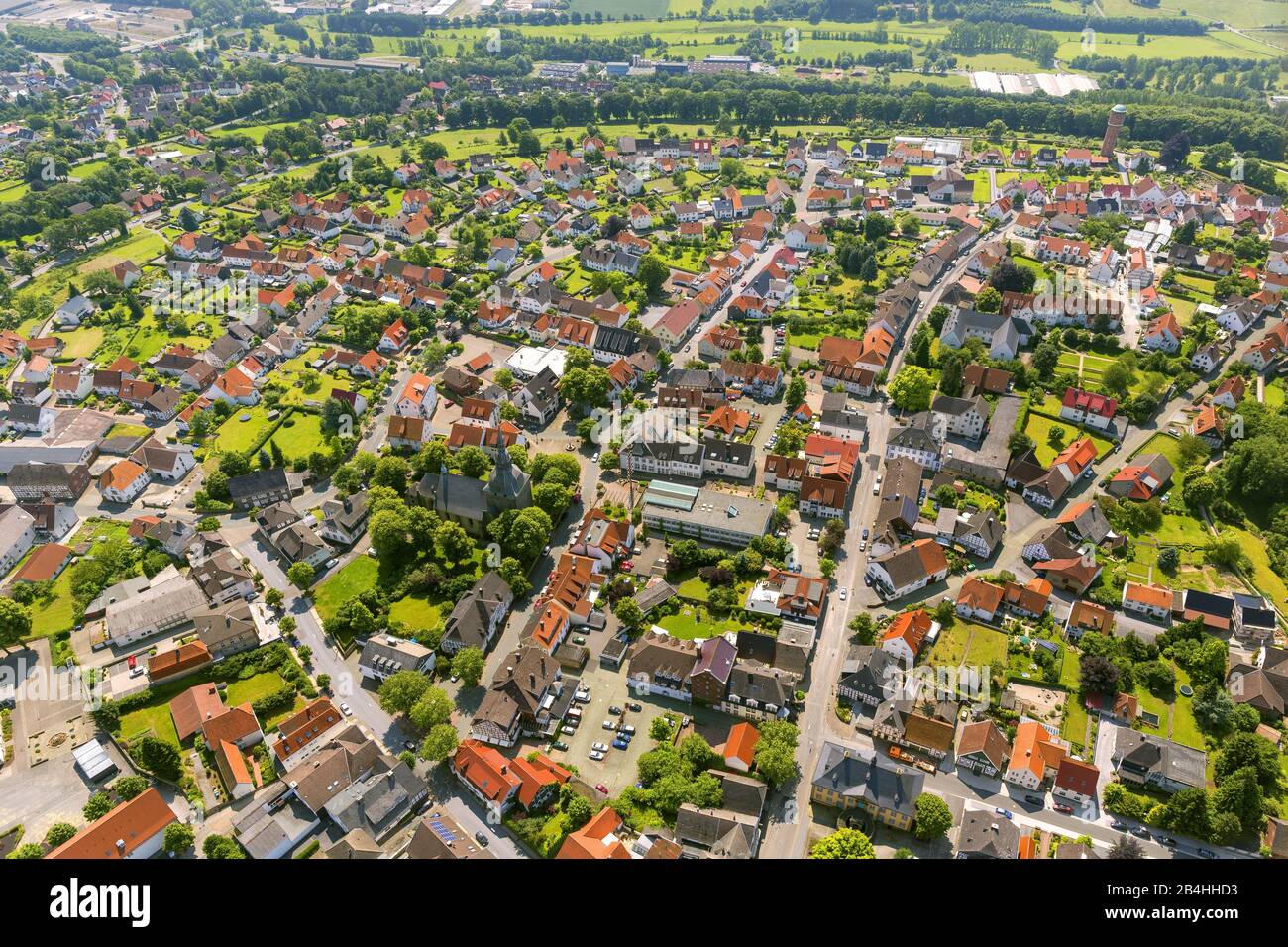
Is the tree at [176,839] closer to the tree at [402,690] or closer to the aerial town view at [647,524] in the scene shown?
the aerial town view at [647,524]

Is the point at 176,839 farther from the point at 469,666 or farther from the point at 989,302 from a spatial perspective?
the point at 989,302

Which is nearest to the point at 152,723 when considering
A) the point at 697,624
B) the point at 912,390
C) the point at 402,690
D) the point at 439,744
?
the point at 402,690

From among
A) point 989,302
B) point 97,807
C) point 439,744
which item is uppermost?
point 989,302

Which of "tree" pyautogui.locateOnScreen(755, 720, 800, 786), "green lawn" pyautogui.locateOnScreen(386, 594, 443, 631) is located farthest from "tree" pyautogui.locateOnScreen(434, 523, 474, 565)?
"tree" pyautogui.locateOnScreen(755, 720, 800, 786)

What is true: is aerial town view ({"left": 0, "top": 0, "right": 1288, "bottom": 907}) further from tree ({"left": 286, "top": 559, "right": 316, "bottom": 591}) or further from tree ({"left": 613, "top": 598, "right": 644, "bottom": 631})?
tree ({"left": 613, "top": 598, "right": 644, "bottom": 631})
